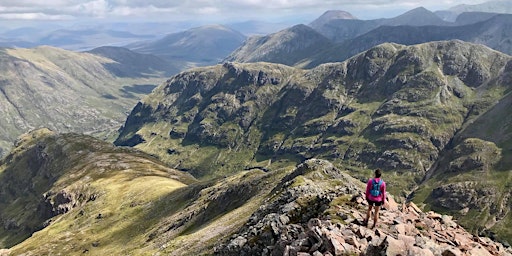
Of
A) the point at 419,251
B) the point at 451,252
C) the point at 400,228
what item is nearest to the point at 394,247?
the point at 419,251

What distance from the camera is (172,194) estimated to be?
176 m

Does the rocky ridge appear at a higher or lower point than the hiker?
lower

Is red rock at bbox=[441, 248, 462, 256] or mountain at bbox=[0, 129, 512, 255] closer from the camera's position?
red rock at bbox=[441, 248, 462, 256]

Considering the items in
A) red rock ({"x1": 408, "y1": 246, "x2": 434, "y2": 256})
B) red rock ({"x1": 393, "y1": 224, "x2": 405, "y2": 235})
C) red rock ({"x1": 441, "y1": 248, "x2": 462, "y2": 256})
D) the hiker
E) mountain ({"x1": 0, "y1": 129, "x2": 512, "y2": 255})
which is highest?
the hiker

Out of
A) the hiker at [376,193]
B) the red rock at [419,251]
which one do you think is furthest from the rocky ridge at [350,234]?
the hiker at [376,193]

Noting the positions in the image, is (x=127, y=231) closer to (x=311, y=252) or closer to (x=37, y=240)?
(x=37, y=240)

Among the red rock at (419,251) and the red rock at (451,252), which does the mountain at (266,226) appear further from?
the red rock at (451,252)

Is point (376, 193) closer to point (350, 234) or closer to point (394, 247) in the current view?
point (350, 234)

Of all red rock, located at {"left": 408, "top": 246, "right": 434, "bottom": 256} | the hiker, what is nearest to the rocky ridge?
red rock, located at {"left": 408, "top": 246, "right": 434, "bottom": 256}

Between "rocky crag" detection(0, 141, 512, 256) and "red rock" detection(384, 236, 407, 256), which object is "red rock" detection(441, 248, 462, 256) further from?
"red rock" detection(384, 236, 407, 256)

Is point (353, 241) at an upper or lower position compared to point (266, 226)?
upper

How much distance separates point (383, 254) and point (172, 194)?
150835 mm

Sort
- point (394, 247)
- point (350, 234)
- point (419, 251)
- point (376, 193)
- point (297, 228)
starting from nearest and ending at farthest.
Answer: point (419, 251) → point (394, 247) → point (350, 234) → point (376, 193) → point (297, 228)

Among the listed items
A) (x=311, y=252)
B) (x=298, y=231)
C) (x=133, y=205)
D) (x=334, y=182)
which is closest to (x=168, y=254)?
(x=334, y=182)
